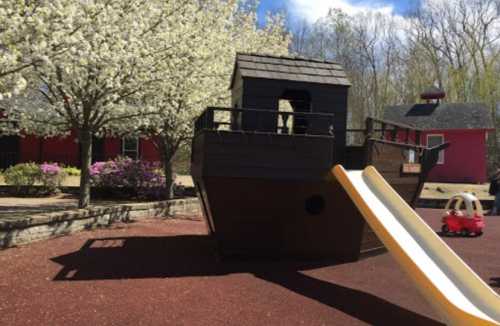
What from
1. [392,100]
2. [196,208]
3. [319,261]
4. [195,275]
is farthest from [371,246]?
[392,100]

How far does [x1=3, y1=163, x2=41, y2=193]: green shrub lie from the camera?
758 inches

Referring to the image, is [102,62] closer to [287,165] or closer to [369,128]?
[287,165]

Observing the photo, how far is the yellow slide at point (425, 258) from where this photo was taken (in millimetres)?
5059

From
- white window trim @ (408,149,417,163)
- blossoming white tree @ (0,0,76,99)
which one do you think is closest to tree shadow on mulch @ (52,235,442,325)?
white window trim @ (408,149,417,163)

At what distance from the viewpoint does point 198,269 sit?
7988 mm

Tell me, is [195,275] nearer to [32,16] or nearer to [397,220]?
[397,220]

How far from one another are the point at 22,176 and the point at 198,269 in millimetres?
14167

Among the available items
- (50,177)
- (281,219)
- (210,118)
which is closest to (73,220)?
(210,118)

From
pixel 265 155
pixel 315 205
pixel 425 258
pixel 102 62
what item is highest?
pixel 102 62

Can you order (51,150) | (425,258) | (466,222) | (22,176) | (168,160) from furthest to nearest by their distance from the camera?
1. (51,150)
2. (22,176)
3. (168,160)
4. (466,222)
5. (425,258)

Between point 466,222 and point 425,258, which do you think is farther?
point 466,222

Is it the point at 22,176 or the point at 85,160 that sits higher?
the point at 85,160

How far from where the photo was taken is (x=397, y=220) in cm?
691

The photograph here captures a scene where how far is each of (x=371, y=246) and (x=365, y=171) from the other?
6.55 feet
